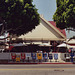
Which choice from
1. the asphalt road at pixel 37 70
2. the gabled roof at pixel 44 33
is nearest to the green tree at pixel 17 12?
the gabled roof at pixel 44 33

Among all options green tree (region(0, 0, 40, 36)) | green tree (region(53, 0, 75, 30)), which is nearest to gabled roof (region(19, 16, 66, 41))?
green tree (region(53, 0, 75, 30))

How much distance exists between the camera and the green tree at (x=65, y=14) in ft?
87.8

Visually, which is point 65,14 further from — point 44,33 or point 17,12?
point 44,33

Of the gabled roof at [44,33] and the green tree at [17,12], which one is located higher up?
the green tree at [17,12]

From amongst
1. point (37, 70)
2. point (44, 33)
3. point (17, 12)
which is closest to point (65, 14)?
point (17, 12)

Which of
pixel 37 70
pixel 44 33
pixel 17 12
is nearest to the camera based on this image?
pixel 37 70

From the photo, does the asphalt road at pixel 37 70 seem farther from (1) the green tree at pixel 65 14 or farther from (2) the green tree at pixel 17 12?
(1) the green tree at pixel 65 14

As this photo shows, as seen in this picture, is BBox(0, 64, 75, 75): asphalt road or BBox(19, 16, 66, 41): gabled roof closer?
BBox(0, 64, 75, 75): asphalt road

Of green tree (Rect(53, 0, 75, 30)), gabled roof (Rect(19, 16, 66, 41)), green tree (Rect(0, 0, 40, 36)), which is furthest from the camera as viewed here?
gabled roof (Rect(19, 16, 66, 41))

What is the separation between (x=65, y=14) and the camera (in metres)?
27.5

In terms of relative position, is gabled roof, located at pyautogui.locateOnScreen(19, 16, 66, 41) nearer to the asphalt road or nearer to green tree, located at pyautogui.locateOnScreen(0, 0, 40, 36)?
green tree, located at pyautogui.locateOnScreen(0, 0, 40, 36)

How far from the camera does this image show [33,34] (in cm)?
3938

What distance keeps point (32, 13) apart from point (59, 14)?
18.0 feet

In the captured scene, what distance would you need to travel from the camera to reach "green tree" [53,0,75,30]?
2677 cm
